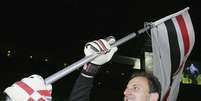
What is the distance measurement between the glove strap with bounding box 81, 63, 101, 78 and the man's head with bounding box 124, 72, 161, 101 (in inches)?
14.8

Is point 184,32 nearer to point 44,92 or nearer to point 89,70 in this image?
point 89,70

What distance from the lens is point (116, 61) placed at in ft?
64.0

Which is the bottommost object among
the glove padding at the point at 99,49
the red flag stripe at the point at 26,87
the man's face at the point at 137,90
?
the man's face at the point at 137,90

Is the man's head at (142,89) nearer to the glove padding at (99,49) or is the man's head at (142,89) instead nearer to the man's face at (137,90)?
the man's face at (137,90)

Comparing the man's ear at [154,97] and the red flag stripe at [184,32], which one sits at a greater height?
the red flag stripe at [184,32]

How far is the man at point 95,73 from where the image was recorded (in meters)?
3.31

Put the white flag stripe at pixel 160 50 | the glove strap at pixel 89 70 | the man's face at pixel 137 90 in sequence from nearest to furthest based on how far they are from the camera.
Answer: the man's face at pixel 137 90 < the glove strap at pixel 89 70 < the white flag stripe at pixel 160 50

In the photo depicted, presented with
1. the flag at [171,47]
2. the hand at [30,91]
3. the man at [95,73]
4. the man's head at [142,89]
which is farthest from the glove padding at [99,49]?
the flag at [171,47]

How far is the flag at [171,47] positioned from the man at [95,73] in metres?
1.03

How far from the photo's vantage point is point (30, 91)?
2.80m

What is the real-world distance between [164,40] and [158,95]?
172cm

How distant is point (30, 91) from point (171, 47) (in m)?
2.52

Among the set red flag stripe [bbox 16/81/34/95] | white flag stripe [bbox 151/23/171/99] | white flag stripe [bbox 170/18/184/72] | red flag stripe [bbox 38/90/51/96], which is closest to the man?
red flag stripe [bbox 38/90/51/96]

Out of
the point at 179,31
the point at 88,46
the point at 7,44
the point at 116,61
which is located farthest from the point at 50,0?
the point at 88,46
